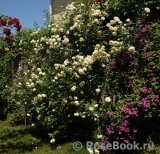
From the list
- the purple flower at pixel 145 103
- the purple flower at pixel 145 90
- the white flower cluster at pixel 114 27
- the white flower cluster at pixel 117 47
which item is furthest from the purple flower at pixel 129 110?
the white flower cluster at pixel 114 27

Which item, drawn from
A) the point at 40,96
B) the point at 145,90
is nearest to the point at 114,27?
the point at 145,90

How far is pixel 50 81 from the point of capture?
5633 mm

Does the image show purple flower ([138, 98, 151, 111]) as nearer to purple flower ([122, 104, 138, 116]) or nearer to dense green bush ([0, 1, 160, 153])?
dense green bush ([0, 1, 160, 153])

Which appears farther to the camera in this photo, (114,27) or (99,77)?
(99,77)

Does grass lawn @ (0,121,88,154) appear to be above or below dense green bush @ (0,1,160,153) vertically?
below

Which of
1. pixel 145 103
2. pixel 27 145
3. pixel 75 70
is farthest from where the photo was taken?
pixel 27 145

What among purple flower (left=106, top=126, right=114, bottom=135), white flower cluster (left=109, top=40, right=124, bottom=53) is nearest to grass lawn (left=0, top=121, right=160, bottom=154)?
purple flower (left=106, top=126, right=114, bottom=135)

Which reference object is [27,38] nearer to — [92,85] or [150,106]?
[92,85]

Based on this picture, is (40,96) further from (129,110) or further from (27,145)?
(129,110)

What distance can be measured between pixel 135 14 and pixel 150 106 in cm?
192

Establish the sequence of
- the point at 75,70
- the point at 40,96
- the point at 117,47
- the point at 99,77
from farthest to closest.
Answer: the point at 99,77
the point at 40,96
the point at 75,70
the point at 117,47

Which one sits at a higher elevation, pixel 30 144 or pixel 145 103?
pixel 145 103

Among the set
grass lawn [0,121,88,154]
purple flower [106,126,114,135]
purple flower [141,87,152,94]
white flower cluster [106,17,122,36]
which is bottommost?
grass lawn [0,121,88,154]

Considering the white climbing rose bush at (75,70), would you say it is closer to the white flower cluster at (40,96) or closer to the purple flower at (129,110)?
the white flower cluster at (40,96)
